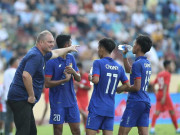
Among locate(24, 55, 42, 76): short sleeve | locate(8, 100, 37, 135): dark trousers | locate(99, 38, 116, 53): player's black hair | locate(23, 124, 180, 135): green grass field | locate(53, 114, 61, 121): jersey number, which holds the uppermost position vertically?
locate(99, 38, 116, 53): player's black hair

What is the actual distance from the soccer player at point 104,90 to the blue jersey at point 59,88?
0.79 meters

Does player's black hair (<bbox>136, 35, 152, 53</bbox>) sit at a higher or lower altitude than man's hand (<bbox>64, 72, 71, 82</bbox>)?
higher

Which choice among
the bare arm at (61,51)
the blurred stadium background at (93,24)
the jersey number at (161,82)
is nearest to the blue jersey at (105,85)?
the bare arm at (61,51)

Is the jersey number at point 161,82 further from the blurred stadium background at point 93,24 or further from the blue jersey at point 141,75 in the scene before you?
the blue jersey at point 141,75

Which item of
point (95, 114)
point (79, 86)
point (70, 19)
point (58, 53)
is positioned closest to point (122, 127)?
point (95, 114)

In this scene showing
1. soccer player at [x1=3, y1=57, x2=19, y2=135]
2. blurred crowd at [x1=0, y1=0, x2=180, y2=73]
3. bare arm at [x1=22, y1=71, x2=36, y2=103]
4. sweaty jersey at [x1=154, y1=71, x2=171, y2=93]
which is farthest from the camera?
blurred crowd at [x1=0, y1=0, x2=180, y2=73]

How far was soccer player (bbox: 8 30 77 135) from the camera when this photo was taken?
339 inches

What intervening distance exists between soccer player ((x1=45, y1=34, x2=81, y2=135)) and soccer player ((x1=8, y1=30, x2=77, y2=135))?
2.40ft

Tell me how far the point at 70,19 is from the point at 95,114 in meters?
15.1

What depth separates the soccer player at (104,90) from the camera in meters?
9.02

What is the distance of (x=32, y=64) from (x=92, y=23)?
15910 millimetres

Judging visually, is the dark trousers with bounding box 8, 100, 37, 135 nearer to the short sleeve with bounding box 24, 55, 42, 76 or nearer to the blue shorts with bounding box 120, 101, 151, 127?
the short sleeve with bounding box 24, 55, 42, 76

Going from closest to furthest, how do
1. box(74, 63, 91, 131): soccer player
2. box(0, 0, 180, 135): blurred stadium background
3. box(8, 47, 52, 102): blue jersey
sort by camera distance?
box(8, 47, 52, 102): blue jersey
box(74, 63, 91, 131): soccer player
box(0, 0, 180, 135): blurred stadium background

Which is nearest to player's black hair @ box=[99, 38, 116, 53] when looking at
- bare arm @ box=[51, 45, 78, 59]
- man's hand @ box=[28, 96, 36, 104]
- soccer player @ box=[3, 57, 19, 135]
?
bare arm @ box=[51, 45, 78, 59]
